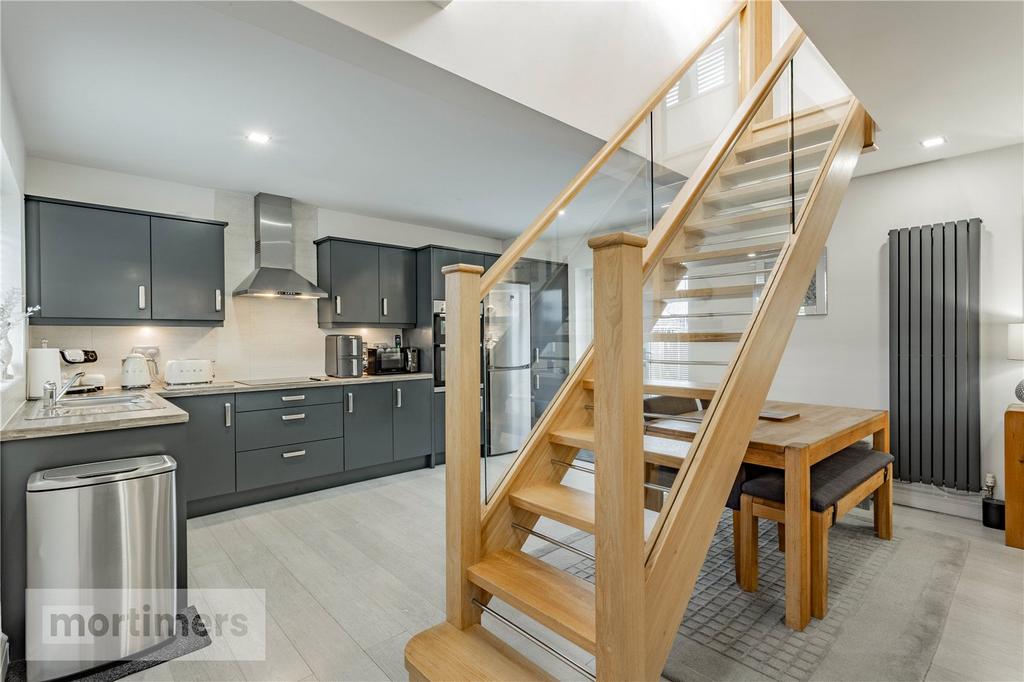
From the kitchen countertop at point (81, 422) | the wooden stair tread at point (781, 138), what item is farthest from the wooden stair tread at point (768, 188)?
the kitchen countertop at point (81, 422)

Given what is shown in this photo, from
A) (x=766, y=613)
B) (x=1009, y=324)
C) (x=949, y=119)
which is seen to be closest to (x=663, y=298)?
(x=766, y=613)

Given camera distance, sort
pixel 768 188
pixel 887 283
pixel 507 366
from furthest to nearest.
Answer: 1. pixel 887 283
2. pixel 768 188
3. pixel 507 366

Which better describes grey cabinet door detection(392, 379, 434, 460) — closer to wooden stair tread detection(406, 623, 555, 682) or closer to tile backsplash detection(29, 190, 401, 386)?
tile backsplash detection(29, 190, 401, 386)

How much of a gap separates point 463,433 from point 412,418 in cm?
306

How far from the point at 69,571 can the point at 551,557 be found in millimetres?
2169

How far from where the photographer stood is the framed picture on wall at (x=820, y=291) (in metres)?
4.20

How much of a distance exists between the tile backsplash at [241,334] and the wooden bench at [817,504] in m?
3.89

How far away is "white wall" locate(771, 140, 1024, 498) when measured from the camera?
3.44 meters

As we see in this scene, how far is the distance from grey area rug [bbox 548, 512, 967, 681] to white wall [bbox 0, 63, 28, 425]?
10.5 feet

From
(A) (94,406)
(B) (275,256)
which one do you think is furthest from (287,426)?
(B) (275,256)

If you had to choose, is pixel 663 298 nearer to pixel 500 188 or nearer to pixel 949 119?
pixel 949 119

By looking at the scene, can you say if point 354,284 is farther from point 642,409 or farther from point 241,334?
point 642,409

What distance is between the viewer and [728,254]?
84.6 inches

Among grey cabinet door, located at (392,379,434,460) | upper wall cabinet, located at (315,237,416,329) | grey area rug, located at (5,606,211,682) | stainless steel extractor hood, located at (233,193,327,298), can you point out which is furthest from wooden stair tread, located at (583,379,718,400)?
upper wall cabinet, located at (315,237,416,329)
